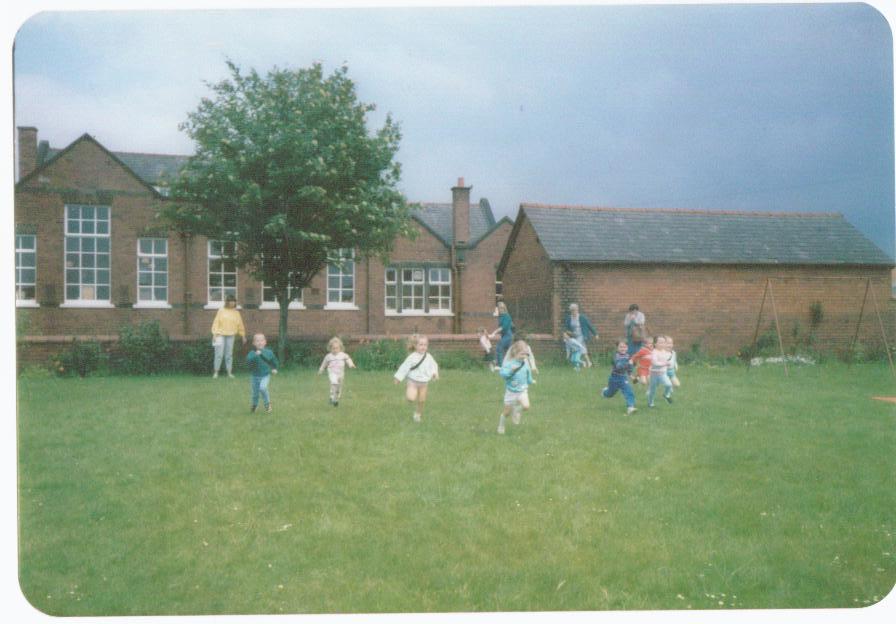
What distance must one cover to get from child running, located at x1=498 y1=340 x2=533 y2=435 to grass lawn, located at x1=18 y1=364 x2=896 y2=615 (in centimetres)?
48

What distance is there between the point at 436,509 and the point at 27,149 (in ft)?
13.1

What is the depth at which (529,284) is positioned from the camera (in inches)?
532

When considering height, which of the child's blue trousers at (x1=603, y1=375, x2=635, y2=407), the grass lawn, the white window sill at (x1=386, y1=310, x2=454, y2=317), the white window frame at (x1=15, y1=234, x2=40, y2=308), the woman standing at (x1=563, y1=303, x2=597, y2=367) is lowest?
the grass lawn

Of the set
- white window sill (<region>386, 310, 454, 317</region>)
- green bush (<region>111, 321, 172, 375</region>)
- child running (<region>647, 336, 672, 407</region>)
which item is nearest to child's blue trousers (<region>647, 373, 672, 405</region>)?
child running (<region>647, 336, 672, 407</region>)

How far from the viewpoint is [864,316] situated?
615 cm

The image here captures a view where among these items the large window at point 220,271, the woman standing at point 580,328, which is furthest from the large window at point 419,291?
the large window at point 220,271

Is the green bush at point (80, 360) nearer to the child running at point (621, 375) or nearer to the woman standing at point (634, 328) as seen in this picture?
the child running at point (621, 375)

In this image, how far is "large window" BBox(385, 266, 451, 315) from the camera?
44.7 ft

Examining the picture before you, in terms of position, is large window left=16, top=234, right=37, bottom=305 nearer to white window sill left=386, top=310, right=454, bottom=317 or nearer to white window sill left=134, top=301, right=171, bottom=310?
white window sill left=134, top=301, right=171, bottom=310

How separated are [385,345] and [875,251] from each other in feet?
19.5

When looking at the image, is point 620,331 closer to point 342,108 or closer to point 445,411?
point 445,411

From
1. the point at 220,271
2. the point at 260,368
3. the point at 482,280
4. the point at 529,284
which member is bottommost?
the point at 260,368

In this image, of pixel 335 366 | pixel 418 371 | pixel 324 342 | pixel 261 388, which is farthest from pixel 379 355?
pixel 261 388

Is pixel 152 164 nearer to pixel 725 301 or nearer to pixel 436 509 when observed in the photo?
pixel 436 509
